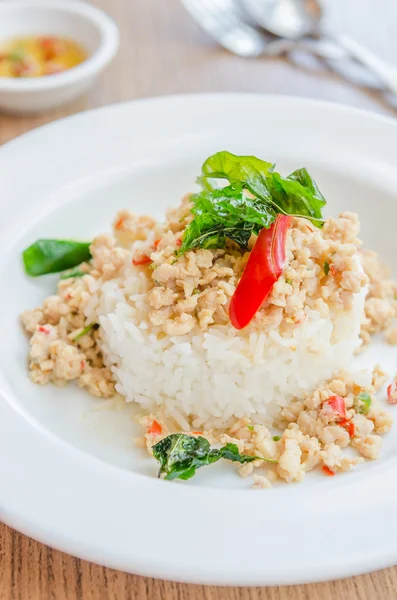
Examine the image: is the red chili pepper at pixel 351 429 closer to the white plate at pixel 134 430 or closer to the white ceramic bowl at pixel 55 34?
the white plate at pixel 134 430

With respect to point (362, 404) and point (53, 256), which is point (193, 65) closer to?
point (53, 256)

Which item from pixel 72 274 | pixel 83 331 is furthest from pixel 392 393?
pixel 72 274

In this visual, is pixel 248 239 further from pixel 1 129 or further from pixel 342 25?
pixel 342 25

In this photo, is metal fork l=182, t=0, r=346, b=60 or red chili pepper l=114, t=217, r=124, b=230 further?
metal fork l=182, t=0, r=346, b=60

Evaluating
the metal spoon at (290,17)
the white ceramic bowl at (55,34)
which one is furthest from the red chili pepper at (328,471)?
the metal spoon at (290,17)

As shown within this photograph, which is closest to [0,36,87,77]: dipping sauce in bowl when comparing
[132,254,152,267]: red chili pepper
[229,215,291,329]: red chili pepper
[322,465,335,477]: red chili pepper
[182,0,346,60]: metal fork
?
[182,0,346,60]: metal fork

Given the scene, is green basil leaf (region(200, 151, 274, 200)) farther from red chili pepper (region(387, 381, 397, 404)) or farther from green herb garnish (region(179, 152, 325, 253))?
red chili pepper (region(387, 381, 397, 404))
